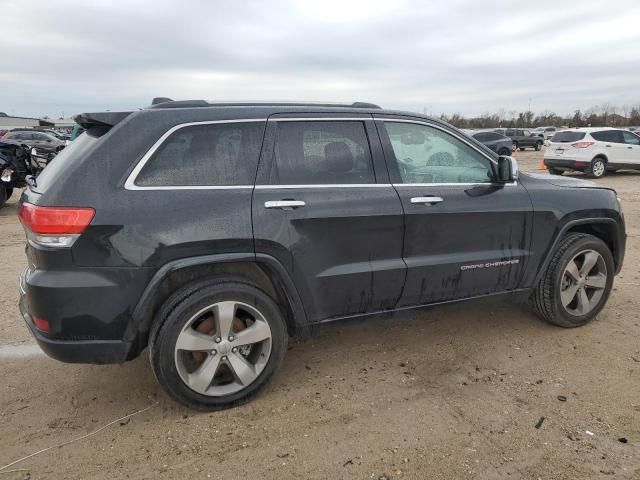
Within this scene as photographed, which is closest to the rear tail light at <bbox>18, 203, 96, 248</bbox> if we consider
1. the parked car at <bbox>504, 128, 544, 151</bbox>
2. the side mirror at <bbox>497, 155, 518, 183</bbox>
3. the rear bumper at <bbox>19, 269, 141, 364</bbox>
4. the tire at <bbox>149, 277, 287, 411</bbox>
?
the rear bumper at <bbox>19, 269, 141, 364</bbox>

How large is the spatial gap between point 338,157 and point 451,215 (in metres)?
0.89

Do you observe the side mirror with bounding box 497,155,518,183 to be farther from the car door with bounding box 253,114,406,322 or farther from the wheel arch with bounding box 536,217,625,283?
the car door with bounding box 253,114,406,322

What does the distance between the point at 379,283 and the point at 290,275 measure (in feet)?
2.04

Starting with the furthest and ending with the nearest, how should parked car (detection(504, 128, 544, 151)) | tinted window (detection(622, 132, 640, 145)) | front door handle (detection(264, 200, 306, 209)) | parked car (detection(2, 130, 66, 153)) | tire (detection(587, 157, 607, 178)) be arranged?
1. parked car (detection(504, 128, 544, 151))
2. parked car (detection(2, 130, 66, 153))
3. tinted window (detection(622, 132, 640, 145))
4. tire (detection(587, 157, 607, 178))
5. front door handle (detection(264, 200, 306, 209))

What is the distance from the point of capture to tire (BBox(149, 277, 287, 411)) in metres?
2.68

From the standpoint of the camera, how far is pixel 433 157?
3.49 meters

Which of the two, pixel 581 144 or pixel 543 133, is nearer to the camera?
pixel 581 144

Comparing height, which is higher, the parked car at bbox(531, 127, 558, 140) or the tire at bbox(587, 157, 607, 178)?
the parked car at bbox(531, 127, 558, 140)

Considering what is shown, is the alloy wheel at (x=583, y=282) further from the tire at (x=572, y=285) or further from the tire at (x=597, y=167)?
the tire at (x=597, y=167)

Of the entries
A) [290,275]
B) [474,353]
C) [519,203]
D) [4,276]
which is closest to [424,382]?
[474,353]

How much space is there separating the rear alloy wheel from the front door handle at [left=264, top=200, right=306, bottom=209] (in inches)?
645

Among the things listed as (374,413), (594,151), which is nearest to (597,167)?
(594,151)

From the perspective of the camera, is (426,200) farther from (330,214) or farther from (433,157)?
(330,214)

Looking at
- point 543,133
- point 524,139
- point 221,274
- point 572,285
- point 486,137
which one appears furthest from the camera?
point 543,133
